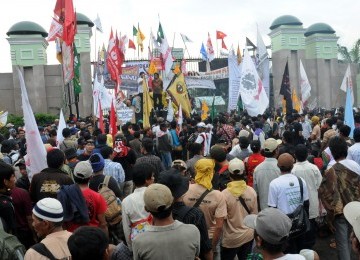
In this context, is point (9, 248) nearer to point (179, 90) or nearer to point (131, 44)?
point (179, 90)

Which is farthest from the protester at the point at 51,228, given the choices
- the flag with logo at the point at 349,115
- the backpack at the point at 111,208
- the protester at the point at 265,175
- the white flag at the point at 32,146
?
the flag with logo at the point at 349,115

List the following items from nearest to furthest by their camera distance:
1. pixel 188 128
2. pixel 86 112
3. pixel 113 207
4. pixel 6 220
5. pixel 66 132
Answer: pixel 6 220 → pixel 113 207 → pixel 66 132 → pixel 188 128 → pixel 86 112

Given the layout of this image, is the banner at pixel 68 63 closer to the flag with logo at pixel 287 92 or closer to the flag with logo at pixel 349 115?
the flag with logo at pixel 287 92

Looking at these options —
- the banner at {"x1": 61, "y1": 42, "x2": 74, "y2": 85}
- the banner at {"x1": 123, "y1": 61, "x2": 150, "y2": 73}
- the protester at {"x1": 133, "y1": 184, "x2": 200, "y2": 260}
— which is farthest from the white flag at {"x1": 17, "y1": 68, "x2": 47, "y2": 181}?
the banner at {"x1": 123, "y1": 61, "x2": 150, "y2": 73}

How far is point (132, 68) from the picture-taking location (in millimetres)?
30156

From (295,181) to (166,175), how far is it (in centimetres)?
163

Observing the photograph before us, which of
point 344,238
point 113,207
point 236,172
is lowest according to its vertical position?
point 344,238

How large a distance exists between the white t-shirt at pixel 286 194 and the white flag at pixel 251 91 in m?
5.79

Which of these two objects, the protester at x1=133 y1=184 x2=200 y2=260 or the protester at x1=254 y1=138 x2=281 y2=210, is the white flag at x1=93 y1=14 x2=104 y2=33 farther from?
the protester at x1=133 y1=184 x2=200 y2=260

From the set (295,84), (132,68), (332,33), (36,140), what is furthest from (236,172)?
(332,33)

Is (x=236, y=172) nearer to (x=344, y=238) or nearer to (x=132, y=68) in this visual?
(x=344, y=238)

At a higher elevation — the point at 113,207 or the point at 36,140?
the point at 36,140

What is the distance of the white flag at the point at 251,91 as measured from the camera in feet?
34.1

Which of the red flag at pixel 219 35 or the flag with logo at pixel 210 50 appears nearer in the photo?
the flag with logo at pixel 210 50
